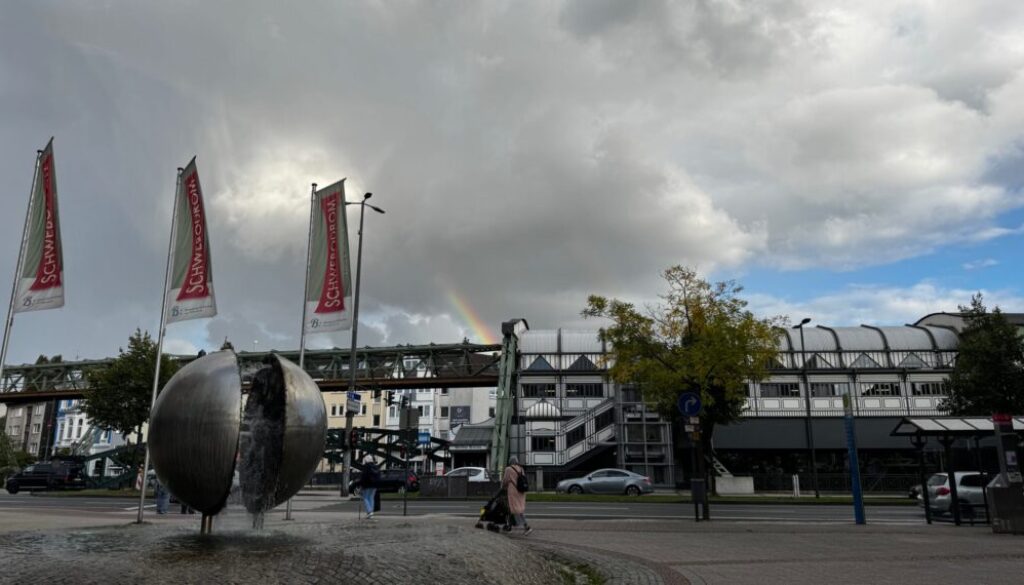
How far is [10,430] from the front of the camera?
4328 inches

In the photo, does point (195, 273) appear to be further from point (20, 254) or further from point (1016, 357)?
point (1016, 357)

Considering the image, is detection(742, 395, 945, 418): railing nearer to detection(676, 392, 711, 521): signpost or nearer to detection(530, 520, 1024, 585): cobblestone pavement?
detection(676, 392, 711, 521): signpost

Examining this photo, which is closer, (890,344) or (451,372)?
(890,344)

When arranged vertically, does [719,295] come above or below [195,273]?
above

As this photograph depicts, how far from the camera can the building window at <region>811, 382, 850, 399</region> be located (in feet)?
155

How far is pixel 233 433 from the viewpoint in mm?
7195

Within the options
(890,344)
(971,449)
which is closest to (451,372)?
(890,344)

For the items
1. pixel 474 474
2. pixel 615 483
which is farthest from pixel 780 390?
pixel 474 474

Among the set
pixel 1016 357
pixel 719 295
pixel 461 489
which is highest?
pixel 719 295

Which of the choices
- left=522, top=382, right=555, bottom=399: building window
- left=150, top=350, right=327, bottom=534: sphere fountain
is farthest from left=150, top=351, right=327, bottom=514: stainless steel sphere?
left=522, top=382, right=555, bottom=399: building window

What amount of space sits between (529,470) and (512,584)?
3807 cm

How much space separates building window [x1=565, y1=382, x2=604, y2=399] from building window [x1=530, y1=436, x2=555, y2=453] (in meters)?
4.85

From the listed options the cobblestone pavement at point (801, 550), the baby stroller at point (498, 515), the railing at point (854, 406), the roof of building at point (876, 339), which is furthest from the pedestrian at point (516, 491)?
the roof of building at point (876, 339)

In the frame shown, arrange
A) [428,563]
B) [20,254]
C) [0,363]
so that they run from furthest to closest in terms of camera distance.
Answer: [20,254], [0,363], [428,563]
